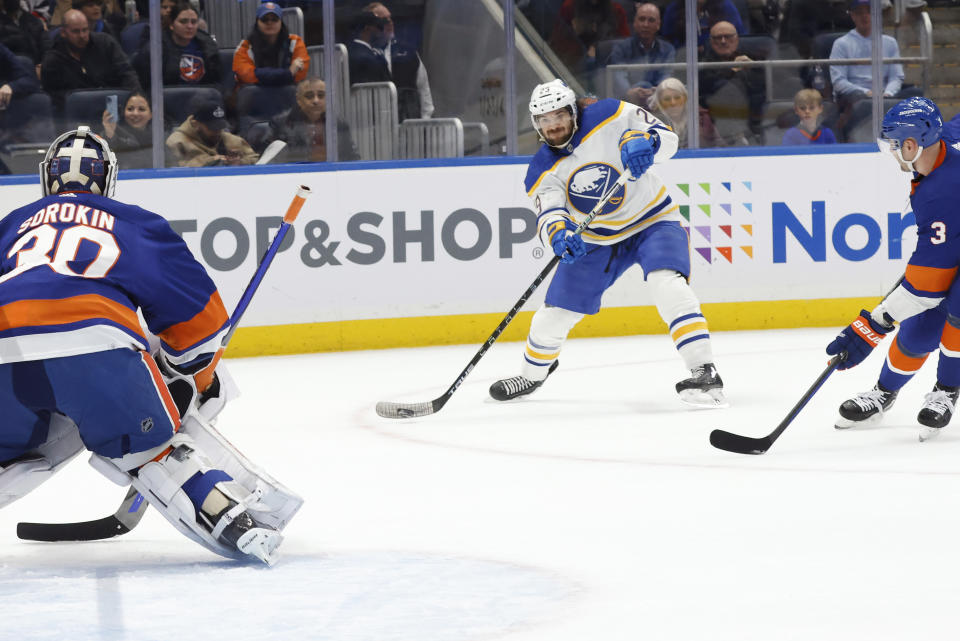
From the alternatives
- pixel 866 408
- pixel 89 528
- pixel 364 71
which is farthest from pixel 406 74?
pixel 89 528

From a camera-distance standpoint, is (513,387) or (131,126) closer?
(513,387)

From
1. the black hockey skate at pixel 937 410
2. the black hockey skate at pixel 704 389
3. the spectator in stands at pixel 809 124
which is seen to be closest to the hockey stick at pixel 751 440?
the black hockey skate at pixel 937 410

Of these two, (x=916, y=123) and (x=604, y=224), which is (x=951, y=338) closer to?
(x=916, y=123)

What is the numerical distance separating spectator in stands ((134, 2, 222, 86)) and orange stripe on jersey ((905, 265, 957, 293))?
3501 mm

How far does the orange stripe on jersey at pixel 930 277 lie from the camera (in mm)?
4051

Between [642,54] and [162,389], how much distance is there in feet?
15.2

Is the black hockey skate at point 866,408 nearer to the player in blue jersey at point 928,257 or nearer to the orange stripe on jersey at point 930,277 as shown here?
the player in blue jersey at point 928,257

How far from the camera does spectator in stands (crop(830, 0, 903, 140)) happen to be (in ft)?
23.4

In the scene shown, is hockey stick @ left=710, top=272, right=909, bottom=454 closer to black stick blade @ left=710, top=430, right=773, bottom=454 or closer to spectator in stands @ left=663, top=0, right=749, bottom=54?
black stick blade @ left=710, top=430, right=773, bottom=454

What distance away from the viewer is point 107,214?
2.79m

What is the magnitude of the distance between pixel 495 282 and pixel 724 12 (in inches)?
67.1

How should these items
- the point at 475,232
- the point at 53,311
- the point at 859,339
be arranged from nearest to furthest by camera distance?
the point at 53,311, the point at 859,339, the point at 475,232

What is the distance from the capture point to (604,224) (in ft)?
17.1

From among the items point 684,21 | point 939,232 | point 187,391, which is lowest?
point 187,391
